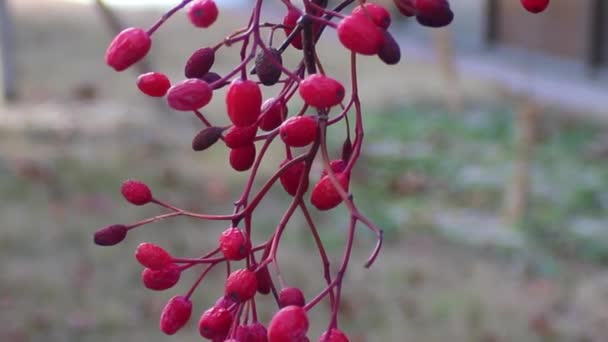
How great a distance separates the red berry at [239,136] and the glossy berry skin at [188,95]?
0.03 meters

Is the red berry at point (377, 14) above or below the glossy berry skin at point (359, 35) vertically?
below

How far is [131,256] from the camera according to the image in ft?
10.3

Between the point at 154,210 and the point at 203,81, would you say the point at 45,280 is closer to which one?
the point at 154,210

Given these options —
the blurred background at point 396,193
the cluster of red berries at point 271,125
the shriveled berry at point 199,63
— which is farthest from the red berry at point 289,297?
the blurred background at point 396,193

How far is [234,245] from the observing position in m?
0.42

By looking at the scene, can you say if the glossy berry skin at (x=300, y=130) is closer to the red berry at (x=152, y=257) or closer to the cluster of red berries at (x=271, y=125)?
the cluster of red berries at (x=271, y=125)

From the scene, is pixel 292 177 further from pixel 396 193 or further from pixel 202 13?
pixel 396 193

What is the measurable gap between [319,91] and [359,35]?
27 millimetres

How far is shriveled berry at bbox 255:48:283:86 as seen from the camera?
0.43m

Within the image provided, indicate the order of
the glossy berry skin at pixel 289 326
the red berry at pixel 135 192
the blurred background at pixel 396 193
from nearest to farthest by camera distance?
1. the glossy berry skin at pixel 289 326
2. the red berry at pixel 135 192
3. the blurred background at pixel 396 193

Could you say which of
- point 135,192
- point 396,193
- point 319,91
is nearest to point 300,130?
point 319,91

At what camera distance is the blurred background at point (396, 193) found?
273cm

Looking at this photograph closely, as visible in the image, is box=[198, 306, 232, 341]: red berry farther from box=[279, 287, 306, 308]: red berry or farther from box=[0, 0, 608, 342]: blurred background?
box=[0, 0, 608, 342]: blurred background

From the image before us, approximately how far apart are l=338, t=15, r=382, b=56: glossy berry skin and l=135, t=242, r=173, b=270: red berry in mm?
146
